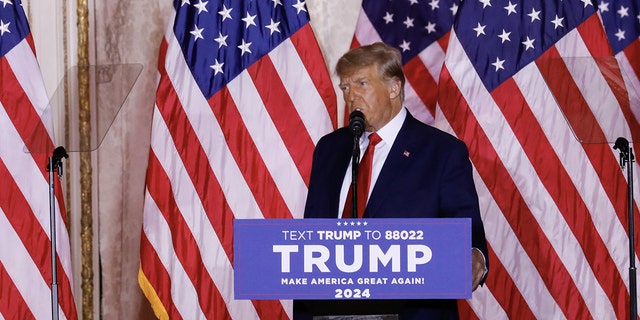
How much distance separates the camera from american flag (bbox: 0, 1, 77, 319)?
4.13 meters

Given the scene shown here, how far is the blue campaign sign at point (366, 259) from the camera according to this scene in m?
2.36

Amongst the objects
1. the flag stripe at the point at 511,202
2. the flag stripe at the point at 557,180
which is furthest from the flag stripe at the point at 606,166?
the flag stripe at the point at 511,202

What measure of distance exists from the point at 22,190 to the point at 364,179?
1.82 meters

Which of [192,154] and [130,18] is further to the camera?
[130,18]

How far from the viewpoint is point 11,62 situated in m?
4.14

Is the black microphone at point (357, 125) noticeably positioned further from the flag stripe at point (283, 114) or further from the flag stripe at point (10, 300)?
the flag stripe at point (10, 300)

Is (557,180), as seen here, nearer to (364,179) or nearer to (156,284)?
(364,179)

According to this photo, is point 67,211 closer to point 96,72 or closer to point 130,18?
point 96,72

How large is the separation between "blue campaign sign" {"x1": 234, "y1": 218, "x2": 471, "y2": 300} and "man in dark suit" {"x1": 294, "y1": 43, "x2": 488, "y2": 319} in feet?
1.03

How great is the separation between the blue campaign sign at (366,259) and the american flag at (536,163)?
2014 mm

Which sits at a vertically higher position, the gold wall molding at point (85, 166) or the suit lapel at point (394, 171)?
the gold wall molding at point (85, 166)

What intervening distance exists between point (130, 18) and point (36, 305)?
4.84 feet

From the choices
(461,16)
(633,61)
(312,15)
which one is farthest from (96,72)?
(633,61)

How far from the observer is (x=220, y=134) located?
4.38 metres
